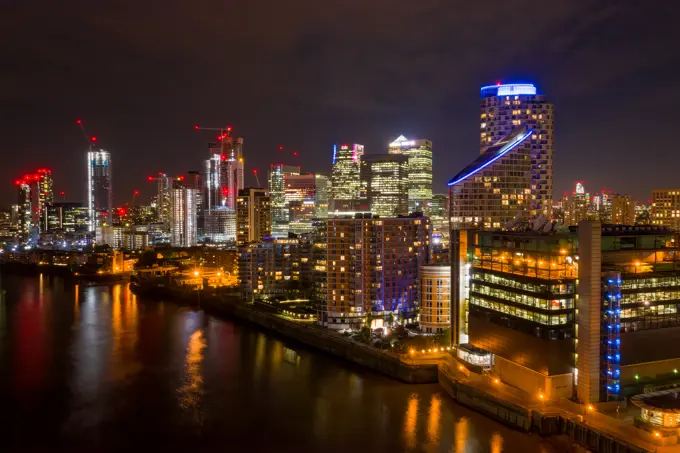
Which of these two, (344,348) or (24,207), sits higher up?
(24,207)

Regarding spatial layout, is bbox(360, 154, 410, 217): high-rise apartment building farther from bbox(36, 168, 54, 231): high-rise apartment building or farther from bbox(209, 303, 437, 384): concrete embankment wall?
bbox(36, 168, 54, 231): high-rise apartment building

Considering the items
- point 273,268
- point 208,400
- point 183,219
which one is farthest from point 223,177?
point 208,400

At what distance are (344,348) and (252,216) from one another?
32820 mm

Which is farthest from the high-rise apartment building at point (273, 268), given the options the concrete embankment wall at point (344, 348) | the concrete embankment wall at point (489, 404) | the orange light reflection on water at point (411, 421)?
the concrete embankment wall at point (489, 404)

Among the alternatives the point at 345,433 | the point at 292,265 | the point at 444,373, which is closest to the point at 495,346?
the point at 444,373

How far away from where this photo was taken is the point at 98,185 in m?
85.2

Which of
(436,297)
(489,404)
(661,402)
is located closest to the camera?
(661,402)

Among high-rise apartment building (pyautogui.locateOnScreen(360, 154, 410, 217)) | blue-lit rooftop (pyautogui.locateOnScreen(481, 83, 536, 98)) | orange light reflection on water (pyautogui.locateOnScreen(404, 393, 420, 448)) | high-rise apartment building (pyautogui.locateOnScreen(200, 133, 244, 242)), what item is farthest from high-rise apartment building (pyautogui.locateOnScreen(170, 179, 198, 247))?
orange light reflection on water (pyautogui.locateOnScreen(404, 393, 420, 448))

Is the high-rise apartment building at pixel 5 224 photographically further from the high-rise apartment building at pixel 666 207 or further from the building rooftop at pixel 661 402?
the building rooftop at pixel 661 402

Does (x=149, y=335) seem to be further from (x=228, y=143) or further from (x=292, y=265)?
(x=228, y=143)

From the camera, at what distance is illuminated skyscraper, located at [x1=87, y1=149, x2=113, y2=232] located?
8275 cm

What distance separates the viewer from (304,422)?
14.9 metres

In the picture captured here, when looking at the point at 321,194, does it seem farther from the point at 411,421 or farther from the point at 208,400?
the point at 411,421

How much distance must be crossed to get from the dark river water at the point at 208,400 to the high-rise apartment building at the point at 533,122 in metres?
15.8
